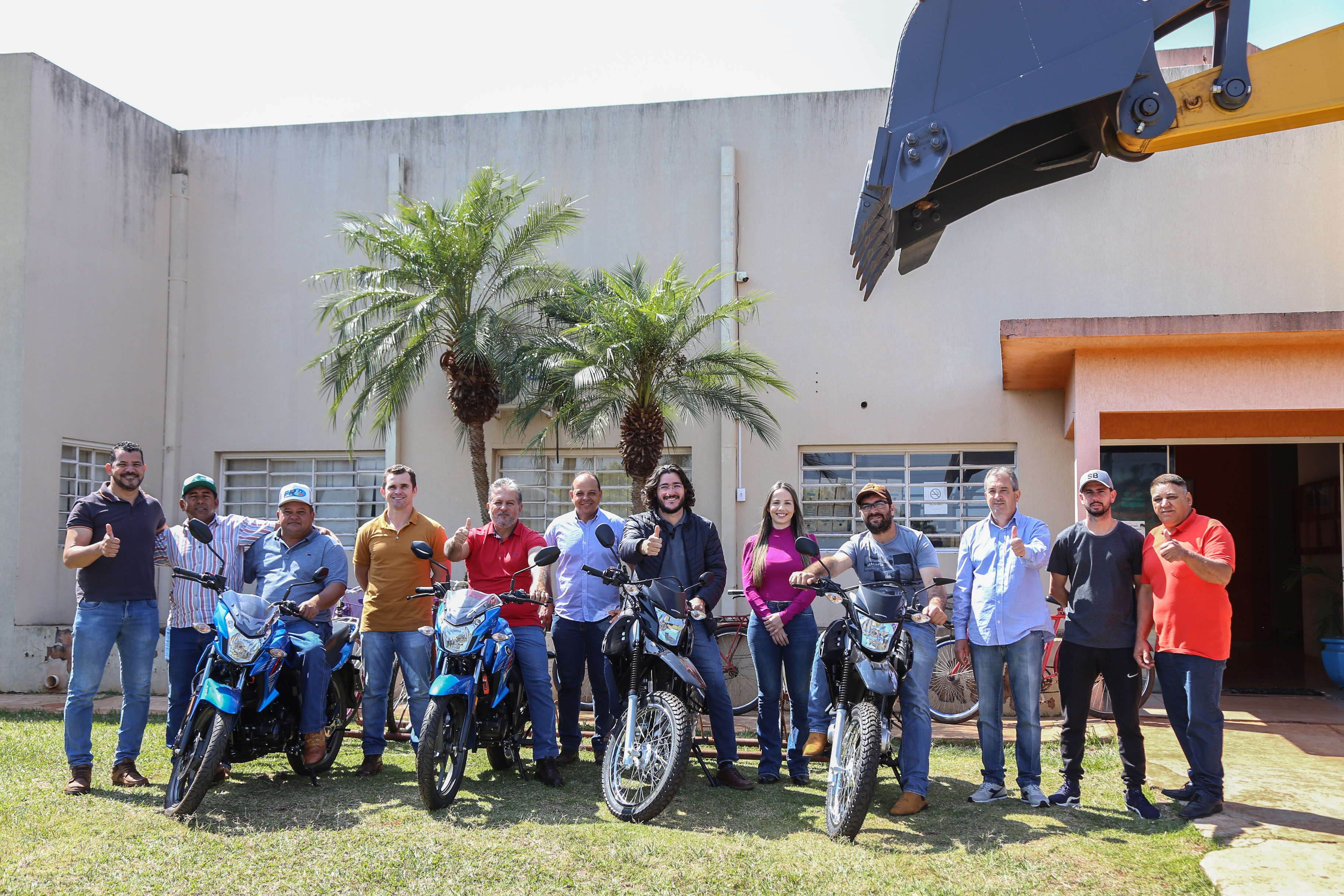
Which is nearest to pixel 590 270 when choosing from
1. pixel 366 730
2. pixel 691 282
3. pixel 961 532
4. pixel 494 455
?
pixel 691 282

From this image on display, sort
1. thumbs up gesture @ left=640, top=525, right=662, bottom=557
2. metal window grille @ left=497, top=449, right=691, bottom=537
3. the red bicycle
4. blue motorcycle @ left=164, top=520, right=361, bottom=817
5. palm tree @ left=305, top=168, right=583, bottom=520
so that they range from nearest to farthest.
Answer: blue motorcycle @ left=164, top=520, right=361, bottom=817, thumbs up gesture @ left=640, top=525, right=662, bottom=557, the red bicycle, palm tree @ left=305, top=168, right=583, bottom=520, metal window grille @ left=497, top=449, right=691, bottom=537

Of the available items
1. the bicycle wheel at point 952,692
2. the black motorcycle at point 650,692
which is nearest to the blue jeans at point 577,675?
the black motorcycle at point 650,692

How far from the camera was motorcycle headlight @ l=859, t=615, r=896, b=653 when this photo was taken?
5.09 m

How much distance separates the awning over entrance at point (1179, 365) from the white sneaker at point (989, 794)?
3753mm

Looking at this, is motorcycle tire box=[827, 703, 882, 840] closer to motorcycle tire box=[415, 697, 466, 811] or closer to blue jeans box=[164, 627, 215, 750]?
motorcycle tire box=[415, 697, 466, 811]

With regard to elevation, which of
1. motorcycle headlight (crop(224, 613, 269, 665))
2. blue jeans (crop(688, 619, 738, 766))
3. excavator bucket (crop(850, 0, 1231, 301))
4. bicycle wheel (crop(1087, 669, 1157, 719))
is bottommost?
bicycle wheel (crop(1087, 669, 1157, 719))

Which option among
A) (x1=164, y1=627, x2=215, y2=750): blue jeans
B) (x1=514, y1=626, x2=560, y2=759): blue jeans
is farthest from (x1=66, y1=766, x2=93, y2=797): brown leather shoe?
(x1=514, y1=626, x2=560, y2=759): blue jeans

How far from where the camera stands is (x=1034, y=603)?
216 inches

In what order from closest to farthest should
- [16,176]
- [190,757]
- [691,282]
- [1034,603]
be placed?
1. [190,757]
2. [1034,603]
3. [16,176]
4. [691,282]

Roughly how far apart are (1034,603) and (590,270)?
7506 millimetres

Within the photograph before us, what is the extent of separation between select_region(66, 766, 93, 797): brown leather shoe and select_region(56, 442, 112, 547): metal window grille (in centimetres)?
619

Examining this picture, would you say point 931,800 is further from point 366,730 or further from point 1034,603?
point 366,730

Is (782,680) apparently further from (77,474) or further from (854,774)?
(77,474)

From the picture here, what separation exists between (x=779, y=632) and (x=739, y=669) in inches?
115
